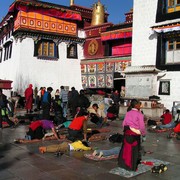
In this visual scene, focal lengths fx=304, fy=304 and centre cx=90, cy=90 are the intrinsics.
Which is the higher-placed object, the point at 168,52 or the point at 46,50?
the point at 46,50

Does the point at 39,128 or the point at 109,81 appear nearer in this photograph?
the point at 39,128

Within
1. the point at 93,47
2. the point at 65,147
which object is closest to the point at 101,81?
the point at 93,47

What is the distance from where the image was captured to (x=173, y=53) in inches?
627

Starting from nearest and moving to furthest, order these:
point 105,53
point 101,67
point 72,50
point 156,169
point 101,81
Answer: point 156,169
point 101,81
point 101,67
point 105,53
point 72,50

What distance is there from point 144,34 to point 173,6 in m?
2.19

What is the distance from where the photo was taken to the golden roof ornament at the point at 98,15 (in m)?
23.9

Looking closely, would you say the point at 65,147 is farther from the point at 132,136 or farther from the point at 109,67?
the point at 109,67

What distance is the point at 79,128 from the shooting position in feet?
26.4

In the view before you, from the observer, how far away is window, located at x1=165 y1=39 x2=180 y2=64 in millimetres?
15758

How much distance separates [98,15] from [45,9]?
14.2 ft

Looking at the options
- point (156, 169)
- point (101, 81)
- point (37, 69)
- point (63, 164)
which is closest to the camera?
point (156, 169)

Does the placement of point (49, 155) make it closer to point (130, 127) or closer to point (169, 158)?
point (130, 127)

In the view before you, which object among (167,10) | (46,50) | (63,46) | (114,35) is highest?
(167,10)

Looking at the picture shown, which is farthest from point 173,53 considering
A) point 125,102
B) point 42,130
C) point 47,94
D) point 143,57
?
point 42,130
